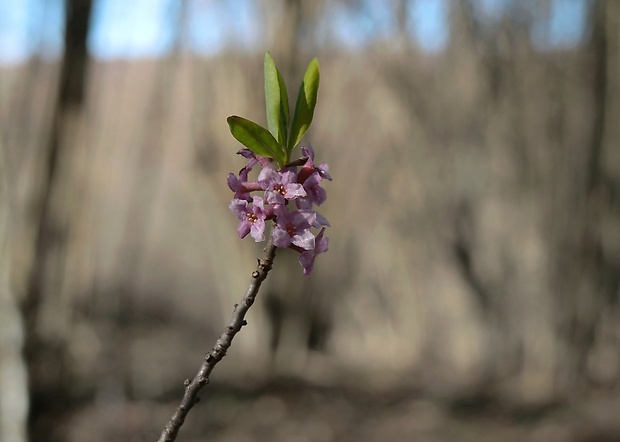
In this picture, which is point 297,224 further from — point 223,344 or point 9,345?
point 9,345

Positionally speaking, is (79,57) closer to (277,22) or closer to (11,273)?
(11,273)

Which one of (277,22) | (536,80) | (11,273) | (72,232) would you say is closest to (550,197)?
(536,80)

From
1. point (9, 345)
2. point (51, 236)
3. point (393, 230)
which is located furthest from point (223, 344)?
point (393, 230)

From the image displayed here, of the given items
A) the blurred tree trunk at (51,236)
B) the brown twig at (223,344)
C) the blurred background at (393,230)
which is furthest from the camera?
the blurred background at (393,230)

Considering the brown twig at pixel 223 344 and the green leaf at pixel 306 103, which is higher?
the green leaf at pixel 306 103

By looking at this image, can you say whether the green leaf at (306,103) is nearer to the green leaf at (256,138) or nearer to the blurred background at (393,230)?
the green leaf at (256,138)

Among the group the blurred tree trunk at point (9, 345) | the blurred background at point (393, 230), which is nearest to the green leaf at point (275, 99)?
the blurred tree trunk at point (9, 345)

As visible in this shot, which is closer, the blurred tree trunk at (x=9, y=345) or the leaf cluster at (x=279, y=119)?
the leaf cluster at (x=279, y=119)
